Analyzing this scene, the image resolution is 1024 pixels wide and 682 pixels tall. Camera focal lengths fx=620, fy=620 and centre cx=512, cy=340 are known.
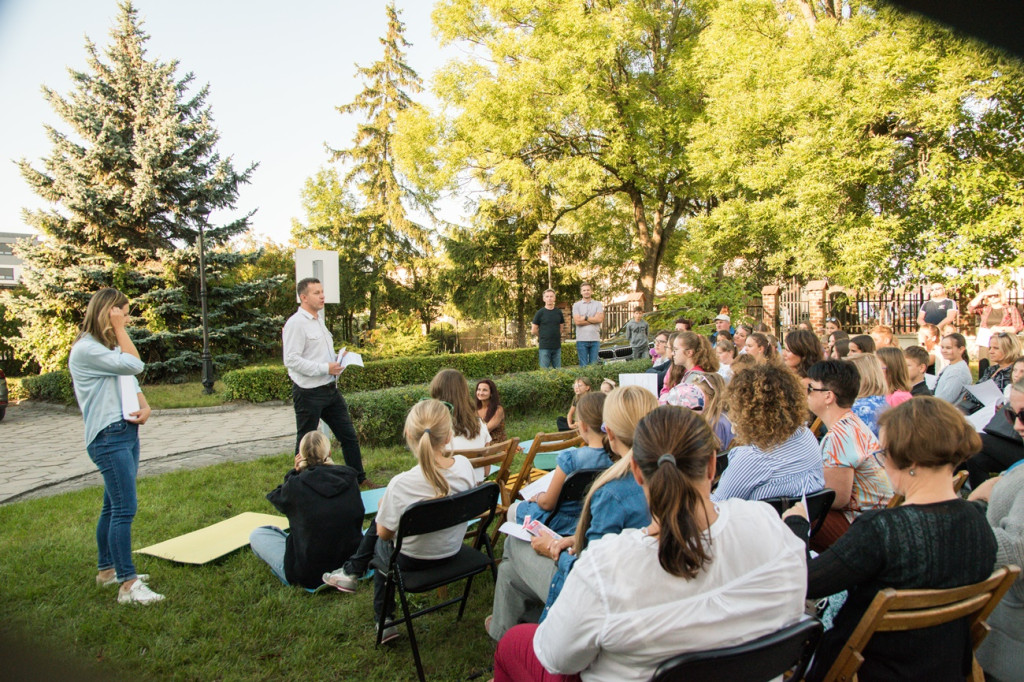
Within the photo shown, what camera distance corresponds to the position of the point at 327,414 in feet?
18.7

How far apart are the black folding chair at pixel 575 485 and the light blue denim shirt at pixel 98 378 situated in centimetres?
243

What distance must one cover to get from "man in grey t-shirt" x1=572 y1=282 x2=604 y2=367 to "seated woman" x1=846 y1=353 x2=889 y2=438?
635 cm

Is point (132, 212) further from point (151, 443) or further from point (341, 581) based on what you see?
point (341, 581)

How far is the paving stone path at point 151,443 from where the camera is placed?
259 inches

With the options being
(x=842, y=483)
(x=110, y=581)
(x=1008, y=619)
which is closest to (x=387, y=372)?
(x=110, y=581)

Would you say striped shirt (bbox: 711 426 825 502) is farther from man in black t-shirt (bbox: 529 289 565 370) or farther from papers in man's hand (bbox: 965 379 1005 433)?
man in black t-shirt (bbox: 529 289 565 370)

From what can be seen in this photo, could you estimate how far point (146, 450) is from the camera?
7.83 metres

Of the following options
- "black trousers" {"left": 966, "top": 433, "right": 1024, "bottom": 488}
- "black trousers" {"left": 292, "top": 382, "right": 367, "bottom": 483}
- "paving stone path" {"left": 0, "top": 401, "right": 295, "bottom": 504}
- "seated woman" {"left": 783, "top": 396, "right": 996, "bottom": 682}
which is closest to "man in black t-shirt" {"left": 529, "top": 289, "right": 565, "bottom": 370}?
"paving stone path" {"left": 0, "top": 401, "right": 295, "bottom": 504}

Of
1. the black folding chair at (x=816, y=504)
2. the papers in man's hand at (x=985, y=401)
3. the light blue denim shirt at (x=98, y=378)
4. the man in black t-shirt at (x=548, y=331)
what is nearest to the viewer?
the black folding chair at (x=816, y=504)

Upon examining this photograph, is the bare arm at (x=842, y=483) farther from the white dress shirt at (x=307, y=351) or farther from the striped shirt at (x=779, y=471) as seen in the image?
the white dress shirt at (x=307, y=351)

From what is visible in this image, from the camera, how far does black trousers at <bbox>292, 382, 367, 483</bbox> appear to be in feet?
18.0

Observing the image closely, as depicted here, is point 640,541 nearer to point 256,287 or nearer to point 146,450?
point 146,450

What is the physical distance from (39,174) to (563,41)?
15070 millimetres

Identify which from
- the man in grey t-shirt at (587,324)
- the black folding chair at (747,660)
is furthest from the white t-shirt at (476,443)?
the man in grey t-shirt at (587,324)
